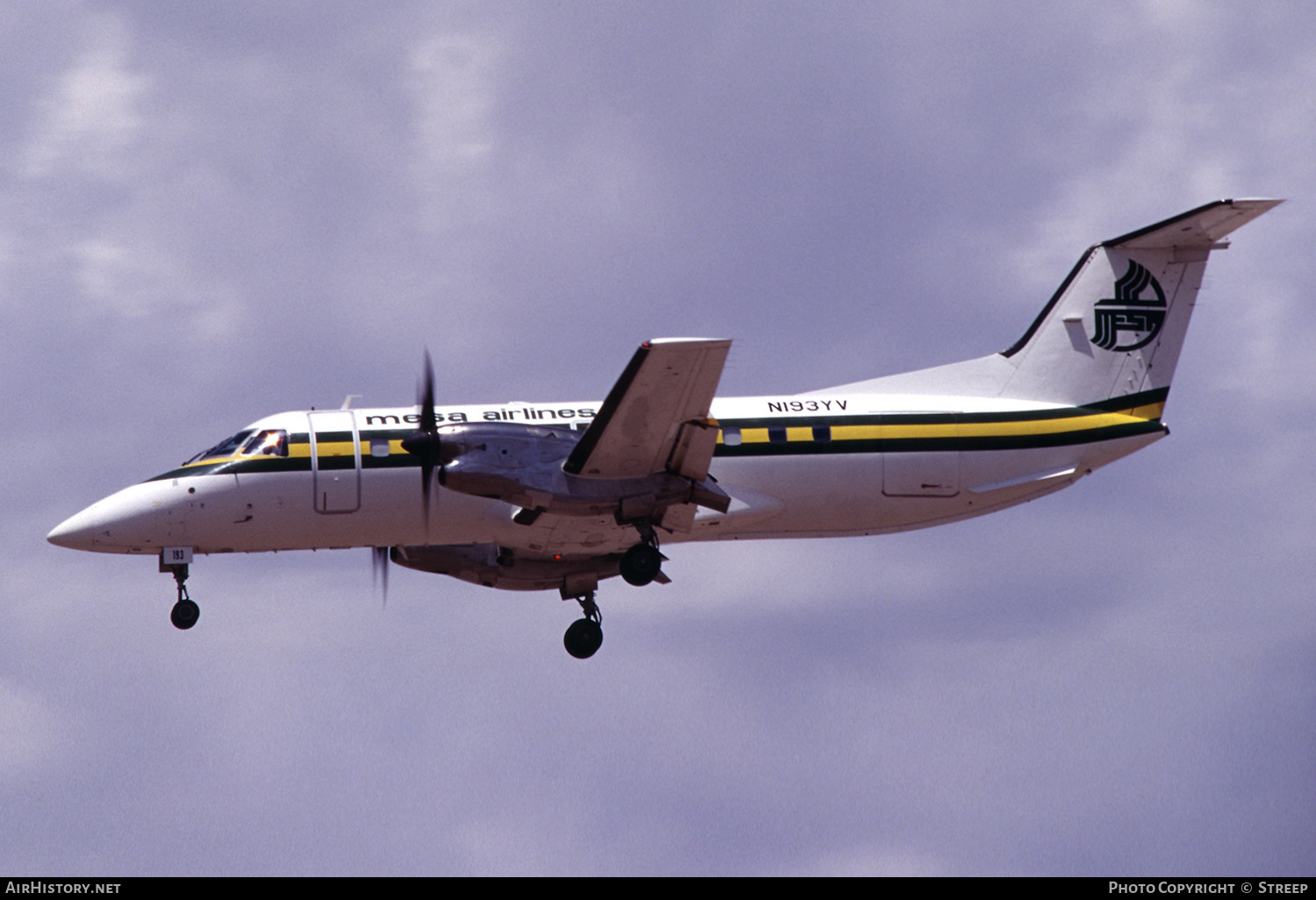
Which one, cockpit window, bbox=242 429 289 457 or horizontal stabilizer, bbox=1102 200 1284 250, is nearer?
cockpit window, bbox=242 429 289 457

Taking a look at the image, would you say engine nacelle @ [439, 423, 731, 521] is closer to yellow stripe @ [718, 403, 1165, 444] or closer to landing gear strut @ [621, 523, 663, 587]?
landing gear strut @ [621, 523, 663, 587]

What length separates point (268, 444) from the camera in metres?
29.0

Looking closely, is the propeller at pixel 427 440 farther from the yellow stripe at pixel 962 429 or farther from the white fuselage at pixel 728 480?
the yellow stripe at pixel 962 429

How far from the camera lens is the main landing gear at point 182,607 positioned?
28.7 metres

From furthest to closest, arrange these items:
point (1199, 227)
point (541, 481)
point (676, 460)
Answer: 1. point (1199, 227)
2. point (676, 460)
3. point (541, 481)

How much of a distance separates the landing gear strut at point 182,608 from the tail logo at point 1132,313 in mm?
17571

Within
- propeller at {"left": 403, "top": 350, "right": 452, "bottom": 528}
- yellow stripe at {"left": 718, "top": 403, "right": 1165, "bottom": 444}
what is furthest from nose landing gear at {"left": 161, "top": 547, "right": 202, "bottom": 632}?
yellow stripe at {"left": 718, "top": 403, "right": 1165, "bottom": 444}

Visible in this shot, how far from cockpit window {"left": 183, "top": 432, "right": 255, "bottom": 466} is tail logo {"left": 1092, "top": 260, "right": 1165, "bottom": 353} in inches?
637

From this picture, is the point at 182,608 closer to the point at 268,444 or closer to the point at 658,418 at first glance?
the point at 268,444

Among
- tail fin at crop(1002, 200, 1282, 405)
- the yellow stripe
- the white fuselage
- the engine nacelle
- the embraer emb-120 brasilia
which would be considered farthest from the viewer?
tail fin at crop(1002, 200, 1282, 405)

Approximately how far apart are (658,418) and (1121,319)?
10.9 m

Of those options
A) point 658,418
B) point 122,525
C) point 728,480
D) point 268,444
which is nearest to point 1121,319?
point 728,480

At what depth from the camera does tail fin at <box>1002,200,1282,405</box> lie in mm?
32062
